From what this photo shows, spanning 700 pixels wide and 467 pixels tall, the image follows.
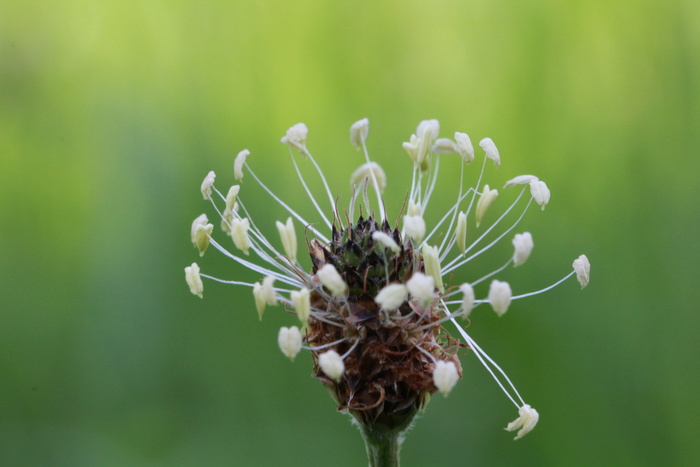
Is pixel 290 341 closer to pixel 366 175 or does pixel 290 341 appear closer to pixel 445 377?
pixel 445 377

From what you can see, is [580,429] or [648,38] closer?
[580,429]

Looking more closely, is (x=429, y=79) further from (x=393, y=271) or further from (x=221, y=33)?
(x=393, y=271)

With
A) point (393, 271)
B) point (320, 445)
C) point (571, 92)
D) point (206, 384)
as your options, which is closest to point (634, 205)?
point (571, 92)

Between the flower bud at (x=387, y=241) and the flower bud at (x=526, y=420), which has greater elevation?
the flower bud at (x=387, y=241)

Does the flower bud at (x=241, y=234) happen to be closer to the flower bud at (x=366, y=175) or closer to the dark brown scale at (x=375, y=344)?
the dark brown scale at (x=375, y=344)

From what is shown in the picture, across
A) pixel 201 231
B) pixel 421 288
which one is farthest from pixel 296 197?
pixel 421 288

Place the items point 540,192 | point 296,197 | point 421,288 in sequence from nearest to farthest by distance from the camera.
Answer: point 421,288 < point 540,192 < point 296,197

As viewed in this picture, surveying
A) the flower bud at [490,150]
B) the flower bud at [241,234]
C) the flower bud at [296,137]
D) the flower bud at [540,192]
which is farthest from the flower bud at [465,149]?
the flower bud at [241,234]

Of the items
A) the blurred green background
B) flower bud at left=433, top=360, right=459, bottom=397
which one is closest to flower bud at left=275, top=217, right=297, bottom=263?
flower bud at left=433, top=360, right=459, bottom=397
